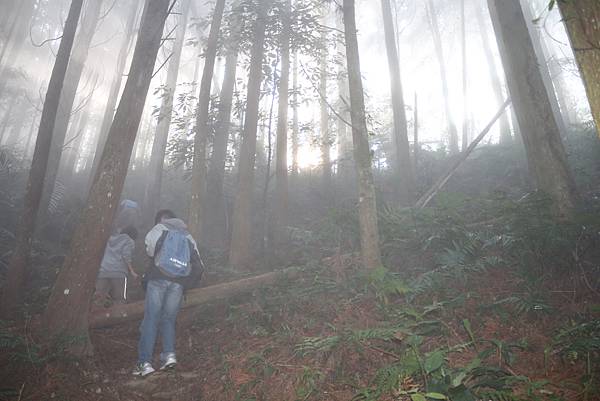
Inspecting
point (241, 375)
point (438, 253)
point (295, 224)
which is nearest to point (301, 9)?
point (295, 224)

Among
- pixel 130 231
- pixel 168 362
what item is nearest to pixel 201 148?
pixel 130 231

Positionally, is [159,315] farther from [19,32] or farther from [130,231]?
[19,32]

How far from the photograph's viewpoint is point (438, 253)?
6.41 meters

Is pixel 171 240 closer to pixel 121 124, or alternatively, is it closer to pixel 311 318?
pixel 121 124

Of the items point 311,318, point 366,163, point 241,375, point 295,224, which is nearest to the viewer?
point 241,375

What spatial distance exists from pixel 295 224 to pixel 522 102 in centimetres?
666

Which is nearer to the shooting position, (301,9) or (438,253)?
(438,253)

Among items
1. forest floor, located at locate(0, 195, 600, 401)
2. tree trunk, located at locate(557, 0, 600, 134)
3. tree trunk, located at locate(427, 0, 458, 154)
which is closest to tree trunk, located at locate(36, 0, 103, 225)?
forest floor, located at locate(0, 195, 600, 401)

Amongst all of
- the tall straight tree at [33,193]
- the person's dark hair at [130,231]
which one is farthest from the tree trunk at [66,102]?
the person's dark hair at [130,231]

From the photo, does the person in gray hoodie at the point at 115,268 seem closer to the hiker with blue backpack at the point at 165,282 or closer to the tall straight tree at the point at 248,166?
the hiker with blue backpack at the point at 165,282

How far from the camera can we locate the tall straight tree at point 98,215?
476 centimetres

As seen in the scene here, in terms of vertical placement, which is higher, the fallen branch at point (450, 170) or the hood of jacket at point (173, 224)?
the fallen branch at point (450, 170)

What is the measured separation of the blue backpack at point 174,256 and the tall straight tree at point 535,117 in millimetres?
6017

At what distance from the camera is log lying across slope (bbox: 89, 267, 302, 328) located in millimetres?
5730
